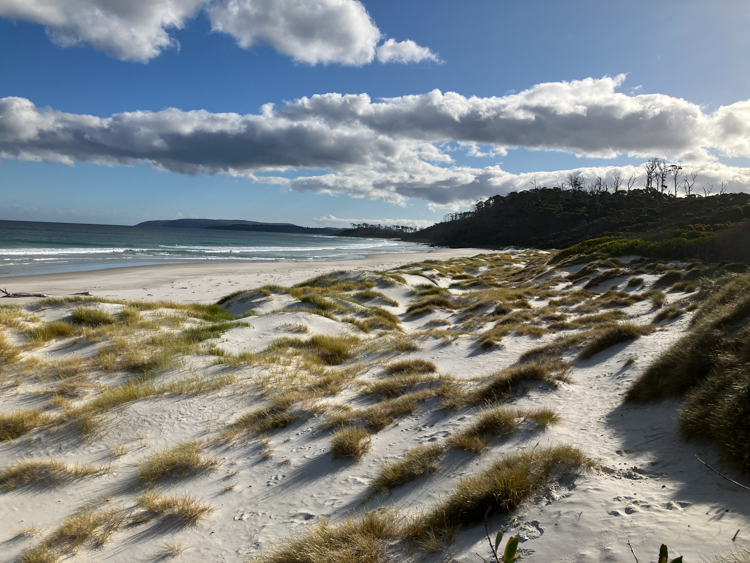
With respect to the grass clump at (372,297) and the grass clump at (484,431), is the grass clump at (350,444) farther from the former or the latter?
the grass clump at (372,297)

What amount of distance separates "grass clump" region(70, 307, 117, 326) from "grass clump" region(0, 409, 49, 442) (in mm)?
5224

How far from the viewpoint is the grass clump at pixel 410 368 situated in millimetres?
7969

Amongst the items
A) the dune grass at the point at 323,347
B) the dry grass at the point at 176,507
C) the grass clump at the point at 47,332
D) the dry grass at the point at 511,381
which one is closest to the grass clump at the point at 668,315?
the dry grass at the point at 511,381

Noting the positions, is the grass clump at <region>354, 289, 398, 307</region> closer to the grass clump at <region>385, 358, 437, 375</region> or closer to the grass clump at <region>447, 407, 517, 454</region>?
the grass clump at <region>385, 358, 437, 375</region>

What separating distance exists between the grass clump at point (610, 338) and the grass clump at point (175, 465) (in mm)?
6625

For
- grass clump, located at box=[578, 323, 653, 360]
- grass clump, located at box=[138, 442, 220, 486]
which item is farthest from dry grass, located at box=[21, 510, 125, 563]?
grass clump, located at box=[578, 323, 653, 360]

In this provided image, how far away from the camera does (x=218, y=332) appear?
34.6ft

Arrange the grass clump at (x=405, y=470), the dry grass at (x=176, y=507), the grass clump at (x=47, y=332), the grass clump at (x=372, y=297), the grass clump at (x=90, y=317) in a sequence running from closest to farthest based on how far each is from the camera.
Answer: the dry grass at (x=176, y=507)
the grass clump at (x=405, y=470)
the grass clump at (x=47, y=332)
the grass clump at (x=90, y=317)
the grass clump at (x=372, y=297)

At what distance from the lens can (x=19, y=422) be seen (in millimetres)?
5715

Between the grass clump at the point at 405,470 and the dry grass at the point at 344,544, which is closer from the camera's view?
the dry grass at the point at 344,544

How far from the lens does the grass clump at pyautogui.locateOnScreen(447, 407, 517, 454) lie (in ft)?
14.2

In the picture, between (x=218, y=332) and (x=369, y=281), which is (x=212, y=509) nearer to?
(x=218, y=332)

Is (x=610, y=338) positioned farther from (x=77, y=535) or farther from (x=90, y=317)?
(x=90, y=317)

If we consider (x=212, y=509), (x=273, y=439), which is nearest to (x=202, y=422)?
(x=273, y=439)
